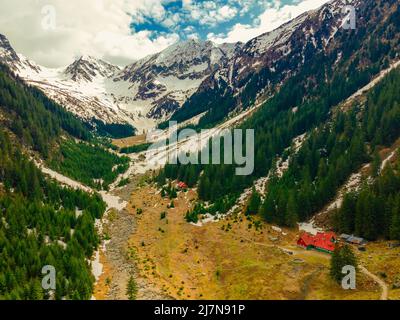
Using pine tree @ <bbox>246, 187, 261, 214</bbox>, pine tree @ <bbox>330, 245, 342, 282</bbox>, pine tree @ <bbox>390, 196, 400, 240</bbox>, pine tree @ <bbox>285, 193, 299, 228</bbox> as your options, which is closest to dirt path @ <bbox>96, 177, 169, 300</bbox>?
pine tree @ <bbox>330, 245, 342, 282</bbox>

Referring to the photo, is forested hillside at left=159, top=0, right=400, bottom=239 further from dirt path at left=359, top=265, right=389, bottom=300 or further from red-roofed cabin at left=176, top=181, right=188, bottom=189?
dirt path at left=359, top=265, right=389, bottom=300

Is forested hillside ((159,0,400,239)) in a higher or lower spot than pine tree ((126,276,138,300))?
higher

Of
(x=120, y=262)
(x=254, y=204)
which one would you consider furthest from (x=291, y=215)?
(x=120, y=262)

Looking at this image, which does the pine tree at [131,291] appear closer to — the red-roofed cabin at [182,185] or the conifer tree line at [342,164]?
the conifer tree line at [342,164]

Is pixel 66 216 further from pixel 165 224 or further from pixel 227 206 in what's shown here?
pixel 227 206
